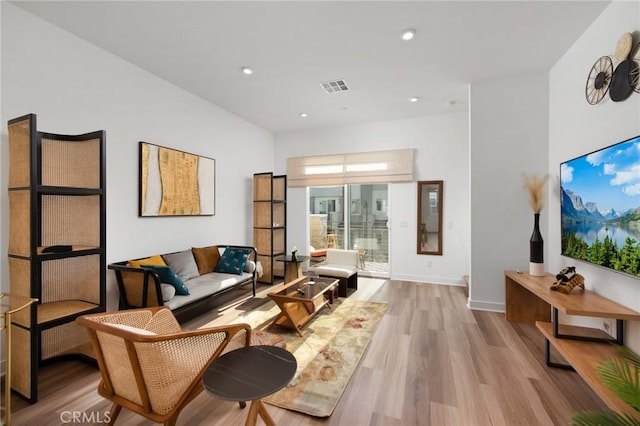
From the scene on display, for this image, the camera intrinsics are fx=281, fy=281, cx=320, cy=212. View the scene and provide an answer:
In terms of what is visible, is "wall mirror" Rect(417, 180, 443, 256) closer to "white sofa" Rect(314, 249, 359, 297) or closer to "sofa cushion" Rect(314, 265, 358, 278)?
"white sofa" Rect(314, 249, 359, 297)

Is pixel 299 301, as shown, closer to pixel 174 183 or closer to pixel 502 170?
pixel 174 183

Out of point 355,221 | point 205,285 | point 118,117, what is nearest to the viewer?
point 118,117

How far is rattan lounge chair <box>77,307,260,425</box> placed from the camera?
145cm

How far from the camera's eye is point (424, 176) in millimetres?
5281

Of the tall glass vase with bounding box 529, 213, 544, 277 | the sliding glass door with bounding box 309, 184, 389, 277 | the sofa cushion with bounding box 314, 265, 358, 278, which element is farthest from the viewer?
the sliding glass door with bounding box 309, 184, 389, 277

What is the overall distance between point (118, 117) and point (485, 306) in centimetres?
511

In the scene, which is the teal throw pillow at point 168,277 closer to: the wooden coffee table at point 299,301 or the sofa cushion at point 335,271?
the wooden coffee table at point 299,301

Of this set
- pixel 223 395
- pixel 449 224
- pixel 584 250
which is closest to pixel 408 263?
pixel 449 224

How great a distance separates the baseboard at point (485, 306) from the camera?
3708mm

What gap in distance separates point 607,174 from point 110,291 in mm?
4821

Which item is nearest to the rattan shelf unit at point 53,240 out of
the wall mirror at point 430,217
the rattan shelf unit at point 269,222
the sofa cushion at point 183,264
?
the sofa cushion at point 183,264

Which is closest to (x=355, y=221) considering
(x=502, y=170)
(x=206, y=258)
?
(x=502, y=170)

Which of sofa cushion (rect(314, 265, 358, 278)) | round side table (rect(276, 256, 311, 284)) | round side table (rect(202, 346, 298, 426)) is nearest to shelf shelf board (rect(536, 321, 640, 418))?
round side table (rect(202, 346, 298, 426))

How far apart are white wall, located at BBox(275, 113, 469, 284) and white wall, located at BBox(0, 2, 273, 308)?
250 centimetres
